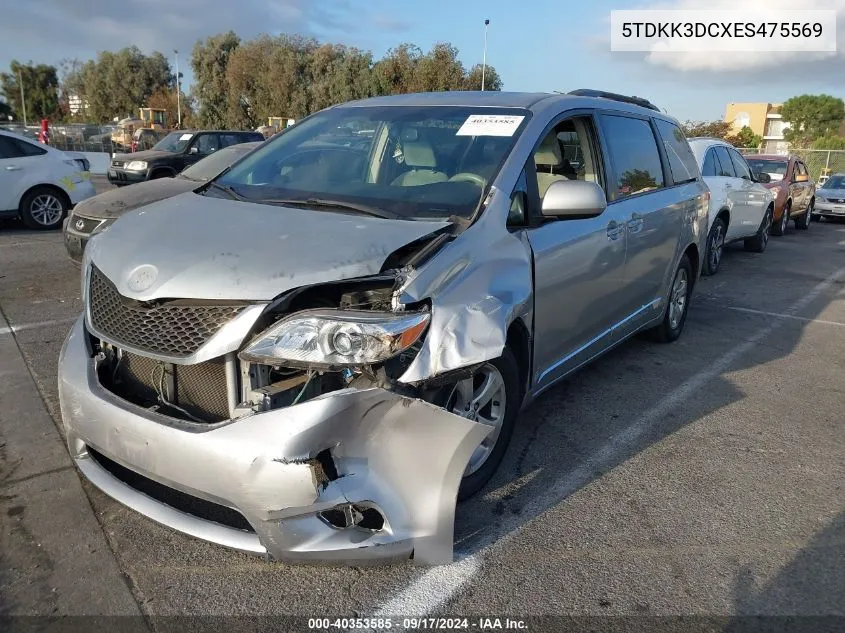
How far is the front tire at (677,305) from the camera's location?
5.68 m

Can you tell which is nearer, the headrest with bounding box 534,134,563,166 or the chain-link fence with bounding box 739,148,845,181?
the headrest with bounding box 534,134,563,166

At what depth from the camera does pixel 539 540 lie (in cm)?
293

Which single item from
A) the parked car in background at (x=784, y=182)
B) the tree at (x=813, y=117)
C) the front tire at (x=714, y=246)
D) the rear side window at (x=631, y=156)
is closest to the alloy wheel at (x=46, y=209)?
the rear side window at (x=631, y=156)

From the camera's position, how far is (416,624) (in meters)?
2.41

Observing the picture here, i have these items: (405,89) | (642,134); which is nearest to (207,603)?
(642,134)

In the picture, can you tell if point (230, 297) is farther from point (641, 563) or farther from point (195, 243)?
point (641, 563)

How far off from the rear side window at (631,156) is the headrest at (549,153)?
53cm

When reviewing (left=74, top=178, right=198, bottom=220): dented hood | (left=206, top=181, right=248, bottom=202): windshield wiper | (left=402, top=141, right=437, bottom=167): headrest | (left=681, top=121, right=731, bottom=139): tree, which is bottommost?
(left=74, top=178, right=198, bottom=220): dented hood

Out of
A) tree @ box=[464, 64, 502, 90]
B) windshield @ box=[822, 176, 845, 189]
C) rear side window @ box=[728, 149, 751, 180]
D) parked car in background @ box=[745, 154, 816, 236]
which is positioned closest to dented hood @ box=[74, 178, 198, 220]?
rear side window @ box=[728, 149, 751, 180]

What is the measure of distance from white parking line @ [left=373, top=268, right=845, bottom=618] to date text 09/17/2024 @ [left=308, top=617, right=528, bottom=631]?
0.04 meters

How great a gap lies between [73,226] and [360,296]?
210 inches

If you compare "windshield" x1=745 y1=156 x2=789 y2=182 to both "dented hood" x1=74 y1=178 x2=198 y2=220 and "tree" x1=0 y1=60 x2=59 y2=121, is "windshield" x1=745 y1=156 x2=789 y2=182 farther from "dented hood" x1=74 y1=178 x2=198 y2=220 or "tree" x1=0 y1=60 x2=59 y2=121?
"tree" x1=0 y1=60 x2=59 y2=121

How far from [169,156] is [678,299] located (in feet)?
44.6

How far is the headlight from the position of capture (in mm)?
Result: 2350
